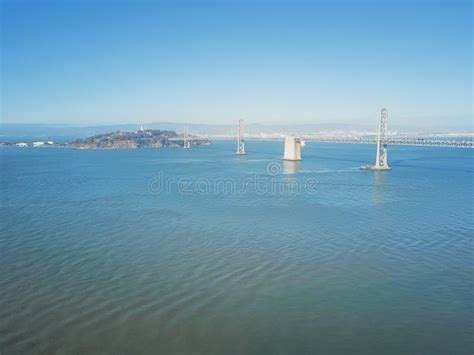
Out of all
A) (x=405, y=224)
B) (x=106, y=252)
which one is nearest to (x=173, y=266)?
(x=106, y=252)

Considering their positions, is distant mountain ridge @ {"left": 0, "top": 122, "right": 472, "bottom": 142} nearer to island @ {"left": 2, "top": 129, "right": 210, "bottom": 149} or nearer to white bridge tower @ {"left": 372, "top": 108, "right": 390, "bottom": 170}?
island @ {"left": 2, "top": 129, "right": 210, "bottom": 149}

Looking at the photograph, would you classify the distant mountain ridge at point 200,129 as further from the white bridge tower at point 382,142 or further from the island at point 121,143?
the white bridge tower at point 382,142

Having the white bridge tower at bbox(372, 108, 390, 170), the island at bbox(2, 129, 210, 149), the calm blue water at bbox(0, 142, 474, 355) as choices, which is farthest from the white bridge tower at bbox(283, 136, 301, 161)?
the island at bbox(2, 129, 210, 149)

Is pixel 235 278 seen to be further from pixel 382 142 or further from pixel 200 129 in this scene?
pixel 200 129

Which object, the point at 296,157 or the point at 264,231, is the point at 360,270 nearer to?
the point at 264,231

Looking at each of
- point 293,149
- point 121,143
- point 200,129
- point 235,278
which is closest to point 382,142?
point 293,149

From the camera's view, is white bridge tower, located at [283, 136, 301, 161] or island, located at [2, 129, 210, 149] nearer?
white bridge tower, located at [283, 136, 301, 161]

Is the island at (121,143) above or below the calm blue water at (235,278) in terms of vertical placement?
above

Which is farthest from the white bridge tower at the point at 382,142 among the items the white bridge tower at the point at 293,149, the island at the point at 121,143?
the island at the point at 121,143

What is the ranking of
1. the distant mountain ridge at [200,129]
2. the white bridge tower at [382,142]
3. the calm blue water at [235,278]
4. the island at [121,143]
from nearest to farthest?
1. the calm blue water at [235,278]
2. the white bridge tower at [382,142]
3. the island at [121,143]
4. the distant mountain ridge at [200,129]
